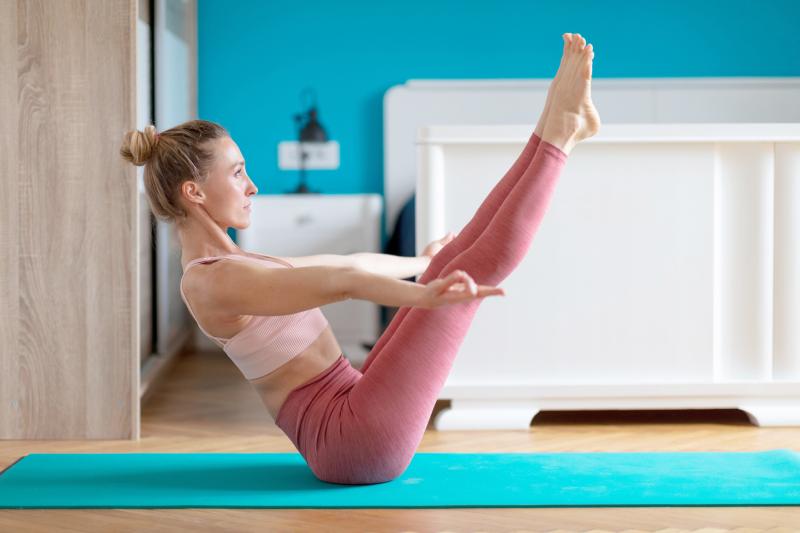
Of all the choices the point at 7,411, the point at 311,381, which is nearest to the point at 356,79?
the point at 7,411

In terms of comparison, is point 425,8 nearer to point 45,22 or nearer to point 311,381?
point 45,22

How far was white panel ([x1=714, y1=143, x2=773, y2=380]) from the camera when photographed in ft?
9.08

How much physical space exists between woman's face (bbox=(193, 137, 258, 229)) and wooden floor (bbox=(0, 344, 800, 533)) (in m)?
0.53

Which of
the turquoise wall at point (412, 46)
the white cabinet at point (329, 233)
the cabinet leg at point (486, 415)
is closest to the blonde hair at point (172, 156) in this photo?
the cabinet leg at point (486, 415)

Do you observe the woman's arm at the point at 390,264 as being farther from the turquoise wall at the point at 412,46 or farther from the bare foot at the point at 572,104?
the turquoise wall at the point at 412,46

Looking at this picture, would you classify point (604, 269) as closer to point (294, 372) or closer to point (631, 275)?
point (631, 275)

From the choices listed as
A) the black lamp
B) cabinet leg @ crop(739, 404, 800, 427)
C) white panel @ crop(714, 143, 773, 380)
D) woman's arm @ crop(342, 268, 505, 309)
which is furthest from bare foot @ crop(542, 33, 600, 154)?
the black lamp

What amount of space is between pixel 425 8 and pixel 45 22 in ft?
8.00

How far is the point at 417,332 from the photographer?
6.20 ft

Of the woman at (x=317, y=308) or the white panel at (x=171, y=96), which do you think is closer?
the woman at (x=317, y=308)

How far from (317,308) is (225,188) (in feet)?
0.91

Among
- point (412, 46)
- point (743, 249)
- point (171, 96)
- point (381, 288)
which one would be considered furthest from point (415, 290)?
point (412, 46)

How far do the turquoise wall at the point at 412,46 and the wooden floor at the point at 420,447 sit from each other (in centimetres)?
118

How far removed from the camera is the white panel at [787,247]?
2.76 metres
